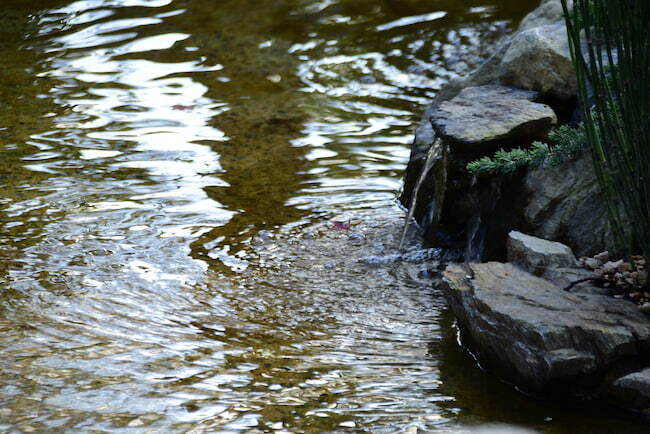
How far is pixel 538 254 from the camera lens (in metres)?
3.16

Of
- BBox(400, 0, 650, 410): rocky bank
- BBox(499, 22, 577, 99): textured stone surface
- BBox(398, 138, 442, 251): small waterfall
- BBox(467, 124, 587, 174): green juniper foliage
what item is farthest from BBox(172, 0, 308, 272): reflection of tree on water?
BBox(499, 22, 577, 99): textured stone surface

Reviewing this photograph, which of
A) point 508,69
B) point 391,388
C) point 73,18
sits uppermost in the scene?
point 73,18

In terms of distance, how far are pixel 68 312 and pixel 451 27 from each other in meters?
4.62

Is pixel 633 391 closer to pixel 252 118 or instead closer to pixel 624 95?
pixel 624 95

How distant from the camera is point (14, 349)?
2.89 m

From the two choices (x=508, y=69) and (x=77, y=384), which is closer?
(x=77, y=384)

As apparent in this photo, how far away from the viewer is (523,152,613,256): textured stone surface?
3.41 m

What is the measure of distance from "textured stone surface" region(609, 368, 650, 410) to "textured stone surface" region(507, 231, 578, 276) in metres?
0.60

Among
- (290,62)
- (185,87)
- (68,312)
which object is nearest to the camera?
(68,312)

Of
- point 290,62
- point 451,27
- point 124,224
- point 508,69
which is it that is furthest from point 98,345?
point 451,27

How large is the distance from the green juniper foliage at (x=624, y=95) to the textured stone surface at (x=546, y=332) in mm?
280

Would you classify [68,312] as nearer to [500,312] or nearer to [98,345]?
[98,345]

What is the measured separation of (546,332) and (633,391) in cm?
29

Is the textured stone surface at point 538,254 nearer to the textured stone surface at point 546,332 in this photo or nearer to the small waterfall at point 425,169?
the textured stone surface at point 546,332
